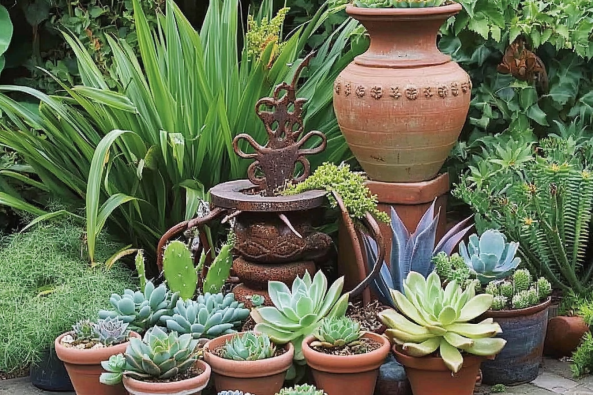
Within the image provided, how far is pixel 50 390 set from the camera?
11.8ft

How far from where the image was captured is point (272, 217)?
346cm

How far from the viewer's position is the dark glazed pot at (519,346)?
134 inches

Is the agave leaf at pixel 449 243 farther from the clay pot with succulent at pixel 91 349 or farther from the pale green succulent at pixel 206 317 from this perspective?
the clay pot with succulent at pixel 91 349

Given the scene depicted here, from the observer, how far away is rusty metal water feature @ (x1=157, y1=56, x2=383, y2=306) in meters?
3.45

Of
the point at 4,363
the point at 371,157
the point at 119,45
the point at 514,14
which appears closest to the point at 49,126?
the point at 119,45

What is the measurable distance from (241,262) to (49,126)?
128cm

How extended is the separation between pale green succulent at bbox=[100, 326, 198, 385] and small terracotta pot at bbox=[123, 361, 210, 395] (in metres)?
0.04

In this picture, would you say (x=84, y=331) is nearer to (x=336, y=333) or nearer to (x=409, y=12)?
(x=336, y=333)

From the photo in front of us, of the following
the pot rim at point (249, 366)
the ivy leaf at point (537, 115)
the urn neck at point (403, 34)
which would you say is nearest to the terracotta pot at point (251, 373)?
the pot rim at point (249, 366)

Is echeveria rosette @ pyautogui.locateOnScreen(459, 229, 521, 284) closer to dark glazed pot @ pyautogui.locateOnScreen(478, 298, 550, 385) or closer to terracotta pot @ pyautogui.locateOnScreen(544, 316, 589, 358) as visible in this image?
dark glazed pot @ pyautogui.locateOnScreen(478, 298, 550, 385)

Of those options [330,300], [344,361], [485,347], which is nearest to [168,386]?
[344,361]

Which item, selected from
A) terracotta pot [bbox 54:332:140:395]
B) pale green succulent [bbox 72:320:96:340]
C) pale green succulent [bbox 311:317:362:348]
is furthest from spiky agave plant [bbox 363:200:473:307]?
pale green succulent [bbox 72:320:96:340]

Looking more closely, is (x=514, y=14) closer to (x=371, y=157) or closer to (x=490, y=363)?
(x=371, y=157)

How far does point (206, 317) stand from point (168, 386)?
1.47ft
